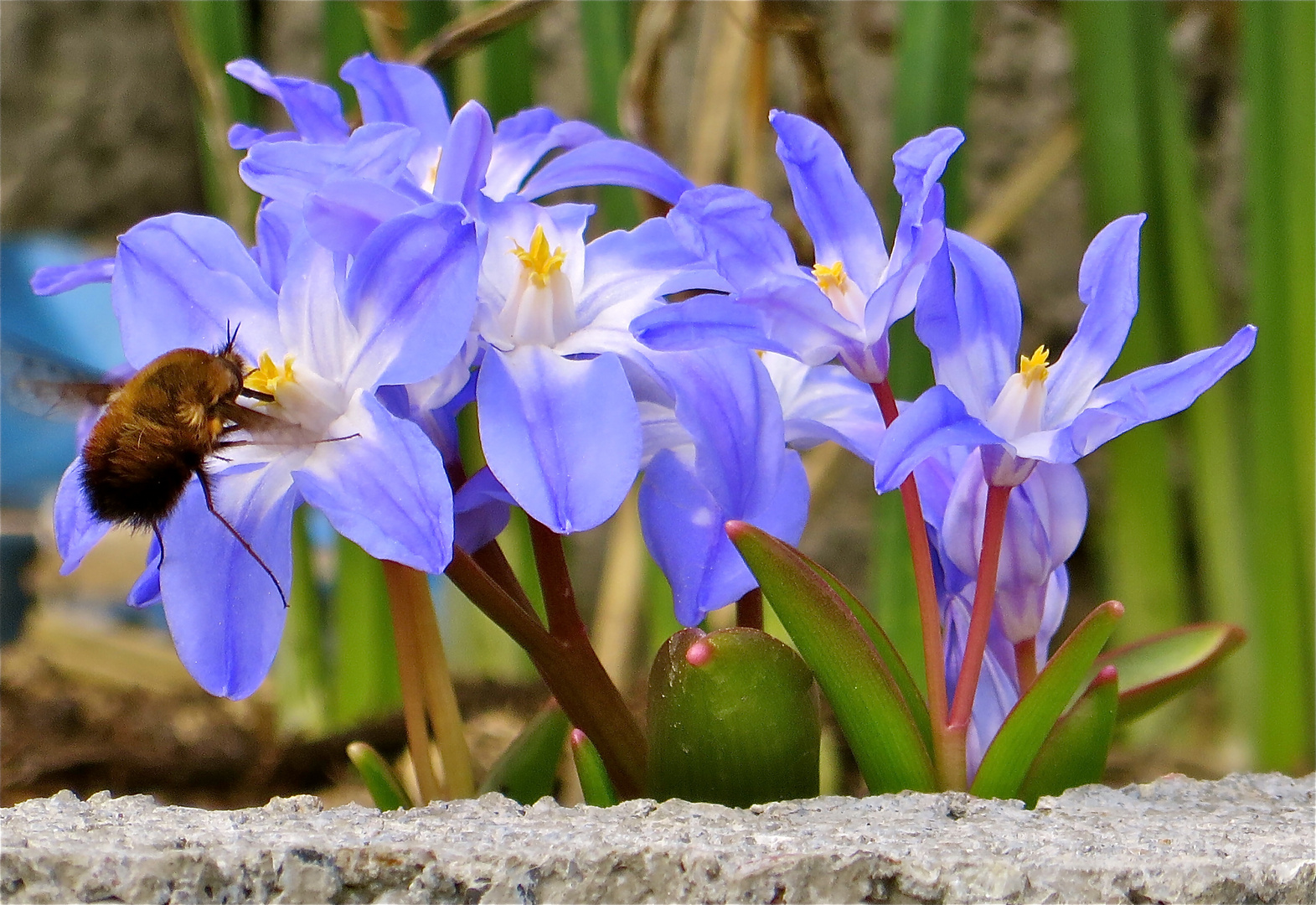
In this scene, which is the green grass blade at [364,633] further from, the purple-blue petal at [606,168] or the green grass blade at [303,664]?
the purple-blue petal at [606,168]

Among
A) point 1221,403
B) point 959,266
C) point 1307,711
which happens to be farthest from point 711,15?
point 1307,711

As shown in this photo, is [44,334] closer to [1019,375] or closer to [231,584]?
[231,584]

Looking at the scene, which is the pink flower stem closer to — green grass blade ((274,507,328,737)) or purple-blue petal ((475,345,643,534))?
purple-blue petal ((475,345,643,534))

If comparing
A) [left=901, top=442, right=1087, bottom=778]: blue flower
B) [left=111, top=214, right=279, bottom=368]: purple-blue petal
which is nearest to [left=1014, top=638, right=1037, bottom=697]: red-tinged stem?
[left=901, top=442, right=1087, bottom=778]: blue flower

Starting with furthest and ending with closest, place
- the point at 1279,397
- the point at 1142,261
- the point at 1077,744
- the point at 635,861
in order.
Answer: the point at 1142,261, the point at 1279,397, the point at 1077,744, the point at 635,861

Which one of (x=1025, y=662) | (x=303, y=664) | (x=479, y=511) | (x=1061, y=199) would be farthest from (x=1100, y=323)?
(x=1061, y=199)

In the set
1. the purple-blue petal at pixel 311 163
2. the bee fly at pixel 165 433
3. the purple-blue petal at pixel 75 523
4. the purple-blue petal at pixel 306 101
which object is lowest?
the purple-blue petal at pixel 75 523

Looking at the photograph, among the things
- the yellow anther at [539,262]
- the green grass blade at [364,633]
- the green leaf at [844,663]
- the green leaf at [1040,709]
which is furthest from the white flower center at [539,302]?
the green grass blade at [364,633]
